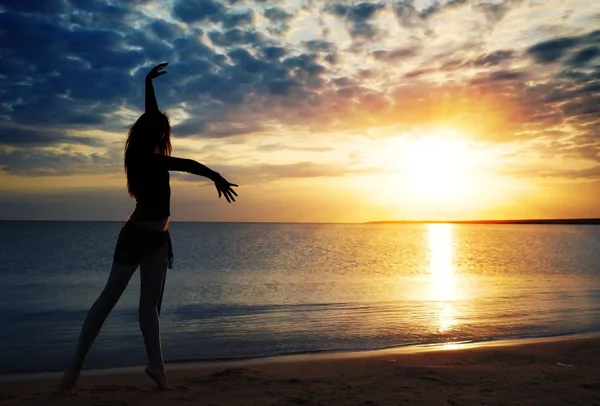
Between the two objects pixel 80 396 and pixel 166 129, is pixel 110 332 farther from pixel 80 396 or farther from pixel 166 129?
pixel 166 129

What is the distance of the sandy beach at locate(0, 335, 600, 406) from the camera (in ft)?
17.0

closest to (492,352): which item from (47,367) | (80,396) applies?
(80,396)

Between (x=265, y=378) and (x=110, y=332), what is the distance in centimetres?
601

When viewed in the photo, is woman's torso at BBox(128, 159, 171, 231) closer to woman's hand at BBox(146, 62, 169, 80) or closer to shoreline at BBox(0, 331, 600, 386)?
woman's hand at BBox(146, 62, 169, 80)

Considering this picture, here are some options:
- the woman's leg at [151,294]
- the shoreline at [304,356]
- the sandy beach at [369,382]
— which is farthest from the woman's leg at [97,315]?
the shoreline at [304,356]

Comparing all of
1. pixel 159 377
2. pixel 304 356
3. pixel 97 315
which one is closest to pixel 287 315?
pixel 304 356

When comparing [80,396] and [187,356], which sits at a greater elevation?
[80,396]

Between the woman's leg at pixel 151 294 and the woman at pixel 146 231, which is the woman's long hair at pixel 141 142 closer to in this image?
the woman at pixel 146 231

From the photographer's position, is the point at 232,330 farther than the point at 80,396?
Yes

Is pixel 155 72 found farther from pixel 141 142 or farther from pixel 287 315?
pixel 287 315

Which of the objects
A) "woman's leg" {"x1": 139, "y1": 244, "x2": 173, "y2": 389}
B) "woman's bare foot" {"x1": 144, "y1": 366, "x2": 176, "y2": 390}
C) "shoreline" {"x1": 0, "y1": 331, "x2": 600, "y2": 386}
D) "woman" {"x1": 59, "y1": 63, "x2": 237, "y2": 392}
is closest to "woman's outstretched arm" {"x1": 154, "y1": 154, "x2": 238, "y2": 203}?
"woman" {"x1": 59, "y1": 63, "x2": 237, "y2": 392}

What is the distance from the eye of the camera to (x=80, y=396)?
5004 millimetres

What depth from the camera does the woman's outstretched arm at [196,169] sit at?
474 cm

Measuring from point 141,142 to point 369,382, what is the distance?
141 inches
